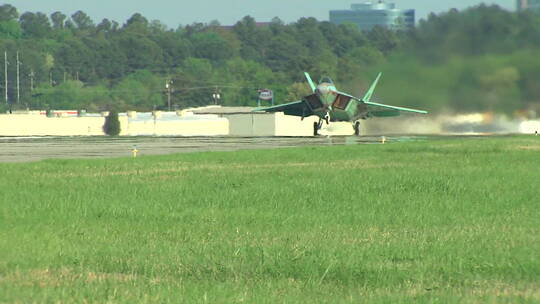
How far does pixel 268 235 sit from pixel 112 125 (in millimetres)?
95660

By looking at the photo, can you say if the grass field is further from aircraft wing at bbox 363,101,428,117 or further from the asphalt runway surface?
aircraft wing at bbox 363,101,428,117

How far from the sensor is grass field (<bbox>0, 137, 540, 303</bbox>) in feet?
38.7

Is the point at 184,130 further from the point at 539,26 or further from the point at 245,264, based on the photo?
the point at 245,264

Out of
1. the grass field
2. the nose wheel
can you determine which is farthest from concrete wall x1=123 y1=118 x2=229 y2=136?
the grass field

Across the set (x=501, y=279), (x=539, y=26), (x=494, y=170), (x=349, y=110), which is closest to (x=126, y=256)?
(x=501, y=279)

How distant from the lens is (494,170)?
3095 centimetres

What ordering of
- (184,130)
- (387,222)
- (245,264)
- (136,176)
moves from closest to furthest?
(245,264) → (387,222) → (136,176) → (184,130)

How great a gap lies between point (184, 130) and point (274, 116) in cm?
948

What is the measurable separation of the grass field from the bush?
79.9 m

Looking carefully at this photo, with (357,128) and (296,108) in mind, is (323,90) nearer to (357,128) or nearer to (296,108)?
(296,108)

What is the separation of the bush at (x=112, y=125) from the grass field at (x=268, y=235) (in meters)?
79.9

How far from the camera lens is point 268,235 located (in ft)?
54.7

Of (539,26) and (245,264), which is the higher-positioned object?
(539,26)

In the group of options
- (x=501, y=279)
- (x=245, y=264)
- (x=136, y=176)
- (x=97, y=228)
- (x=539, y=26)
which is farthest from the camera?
(x=539, y=26)
